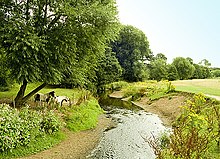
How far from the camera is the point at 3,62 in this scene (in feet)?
56.7

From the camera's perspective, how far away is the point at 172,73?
6175cm

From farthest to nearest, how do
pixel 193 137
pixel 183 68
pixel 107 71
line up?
pixel 183 68 < pixel 107 71 < pixel 193 137

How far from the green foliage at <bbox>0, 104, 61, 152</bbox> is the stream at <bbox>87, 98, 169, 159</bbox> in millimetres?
2623

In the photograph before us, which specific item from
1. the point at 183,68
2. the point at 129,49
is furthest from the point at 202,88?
the point at 183,68

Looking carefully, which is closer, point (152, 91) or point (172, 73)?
point (152, 91)

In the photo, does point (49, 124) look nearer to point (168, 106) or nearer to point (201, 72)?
point (168, 106)

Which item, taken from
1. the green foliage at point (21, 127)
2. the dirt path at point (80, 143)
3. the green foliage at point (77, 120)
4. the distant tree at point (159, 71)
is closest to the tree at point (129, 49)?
the distant tree at point (159, 71)

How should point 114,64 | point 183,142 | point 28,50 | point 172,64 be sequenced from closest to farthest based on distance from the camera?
point 183,142
point 28,50
point 114,64
point 172,64

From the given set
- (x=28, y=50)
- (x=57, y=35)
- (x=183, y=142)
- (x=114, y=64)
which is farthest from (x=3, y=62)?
(x=114, y=64)

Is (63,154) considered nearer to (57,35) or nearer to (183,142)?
(183,142)

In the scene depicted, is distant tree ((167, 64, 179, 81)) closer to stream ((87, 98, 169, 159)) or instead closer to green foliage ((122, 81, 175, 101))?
green foliage ((122, 81, 175, 101))

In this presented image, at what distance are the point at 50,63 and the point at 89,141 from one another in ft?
19.8

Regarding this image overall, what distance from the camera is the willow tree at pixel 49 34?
16031 millimetres

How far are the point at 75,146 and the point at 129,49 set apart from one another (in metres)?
45.4
